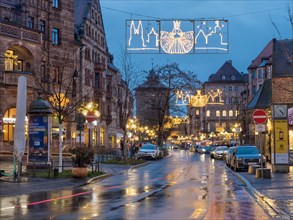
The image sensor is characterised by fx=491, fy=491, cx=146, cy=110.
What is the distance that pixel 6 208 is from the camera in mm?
13734

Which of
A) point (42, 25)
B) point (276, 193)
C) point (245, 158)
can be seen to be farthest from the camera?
point (42, 25)

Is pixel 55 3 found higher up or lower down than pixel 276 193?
higher up

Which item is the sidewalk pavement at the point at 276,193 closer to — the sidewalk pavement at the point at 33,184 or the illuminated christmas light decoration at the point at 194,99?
the sidewalk pavement at the point at 33,184

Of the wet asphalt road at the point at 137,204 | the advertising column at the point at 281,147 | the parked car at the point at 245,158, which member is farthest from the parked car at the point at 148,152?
the wet asphalt road at the point at 137,204

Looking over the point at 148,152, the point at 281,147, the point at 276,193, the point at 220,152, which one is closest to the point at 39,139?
the point at 281,147

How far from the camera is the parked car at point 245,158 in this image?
30737 mm

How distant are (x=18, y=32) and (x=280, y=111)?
23328mm

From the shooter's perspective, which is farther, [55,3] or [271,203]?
[55,3]

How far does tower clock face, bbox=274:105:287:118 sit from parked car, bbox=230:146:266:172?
3.43 meters

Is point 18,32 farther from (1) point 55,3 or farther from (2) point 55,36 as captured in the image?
(1) point 55,3

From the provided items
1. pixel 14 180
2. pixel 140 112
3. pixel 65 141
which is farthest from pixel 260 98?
pixel 140 112

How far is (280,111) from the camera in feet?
89.9

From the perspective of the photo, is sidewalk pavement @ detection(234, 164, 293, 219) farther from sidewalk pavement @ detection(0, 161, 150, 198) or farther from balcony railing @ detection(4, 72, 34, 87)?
balcony railing @ detection(4, 72, 34, 87)

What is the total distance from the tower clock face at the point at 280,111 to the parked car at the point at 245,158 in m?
3.43
